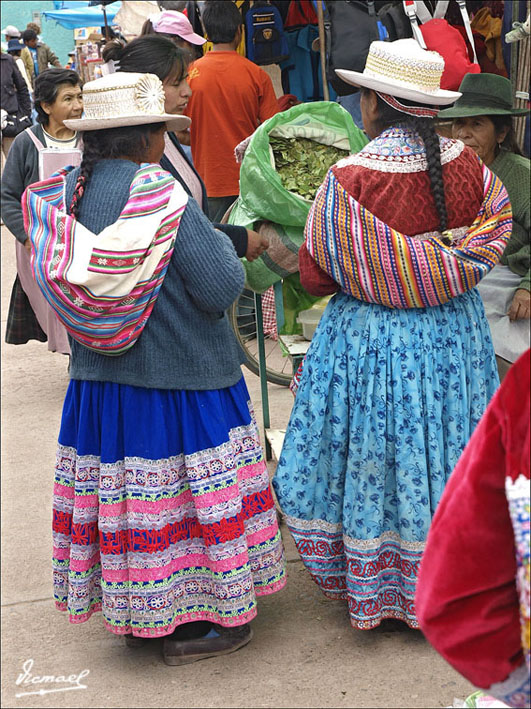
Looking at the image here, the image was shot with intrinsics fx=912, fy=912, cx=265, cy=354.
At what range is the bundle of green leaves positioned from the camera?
3.39 m

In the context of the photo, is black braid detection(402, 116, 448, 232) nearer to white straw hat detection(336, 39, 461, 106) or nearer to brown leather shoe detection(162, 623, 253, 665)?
white straw hat detection(336, 39, 461, 106)

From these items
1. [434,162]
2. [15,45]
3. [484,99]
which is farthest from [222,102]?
[15,45]

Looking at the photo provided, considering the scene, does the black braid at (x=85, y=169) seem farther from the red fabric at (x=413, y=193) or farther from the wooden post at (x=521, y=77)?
the wooden post at (x=521, y=77)

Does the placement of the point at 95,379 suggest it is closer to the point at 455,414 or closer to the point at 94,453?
the point at 94,453

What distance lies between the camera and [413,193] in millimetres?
2766

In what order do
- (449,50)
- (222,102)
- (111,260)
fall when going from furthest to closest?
(222,102), (449,50), (111,260)

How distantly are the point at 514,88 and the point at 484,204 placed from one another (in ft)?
5.49

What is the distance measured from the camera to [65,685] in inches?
122

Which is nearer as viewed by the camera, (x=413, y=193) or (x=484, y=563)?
(x=484, y=563)

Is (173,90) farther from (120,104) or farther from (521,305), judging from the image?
(521,305)

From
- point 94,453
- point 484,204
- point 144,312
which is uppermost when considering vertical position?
point 484,204

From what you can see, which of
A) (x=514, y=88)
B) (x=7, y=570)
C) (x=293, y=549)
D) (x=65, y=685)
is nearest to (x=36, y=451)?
(x=7, y=570)

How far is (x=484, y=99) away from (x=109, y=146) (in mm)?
1582

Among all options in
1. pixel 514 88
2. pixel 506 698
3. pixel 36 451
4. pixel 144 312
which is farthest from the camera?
pixel 36 451
